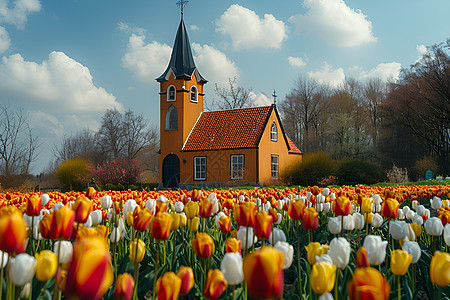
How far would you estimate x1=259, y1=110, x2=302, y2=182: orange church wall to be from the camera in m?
22.0

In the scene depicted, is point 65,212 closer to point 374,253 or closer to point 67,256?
point 67,256

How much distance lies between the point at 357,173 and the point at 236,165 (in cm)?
721

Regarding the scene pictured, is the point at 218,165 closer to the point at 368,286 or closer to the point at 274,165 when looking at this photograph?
the point at 274,165

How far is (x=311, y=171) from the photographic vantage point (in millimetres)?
20281

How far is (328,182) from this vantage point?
65.1 ft

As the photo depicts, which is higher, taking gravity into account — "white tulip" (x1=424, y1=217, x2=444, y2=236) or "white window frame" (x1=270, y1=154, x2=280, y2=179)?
"white window frame" (x1=270, y1=154, x2=280, y2=179)

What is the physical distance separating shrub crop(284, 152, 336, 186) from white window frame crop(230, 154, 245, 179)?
2.69 m

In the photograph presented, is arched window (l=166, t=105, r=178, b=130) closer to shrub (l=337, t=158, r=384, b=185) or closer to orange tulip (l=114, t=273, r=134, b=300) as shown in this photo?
shrub (l=337, t=158, r=384, b=185)

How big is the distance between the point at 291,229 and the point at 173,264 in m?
1.75

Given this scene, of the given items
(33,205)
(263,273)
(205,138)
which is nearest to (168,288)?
(263,273)

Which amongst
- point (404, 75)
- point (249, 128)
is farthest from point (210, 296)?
point (404, 75)

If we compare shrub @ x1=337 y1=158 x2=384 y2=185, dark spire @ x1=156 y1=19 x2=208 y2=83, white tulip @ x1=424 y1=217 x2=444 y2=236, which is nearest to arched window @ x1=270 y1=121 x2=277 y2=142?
shrub @ x1=337 y1=158 x2=384 y2=185

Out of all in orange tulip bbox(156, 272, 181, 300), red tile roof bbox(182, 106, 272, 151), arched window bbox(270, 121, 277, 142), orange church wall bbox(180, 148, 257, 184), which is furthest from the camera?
arched window bbox(270, 121, 277, 142)

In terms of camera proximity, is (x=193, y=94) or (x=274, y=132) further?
(x=193, y=94)
